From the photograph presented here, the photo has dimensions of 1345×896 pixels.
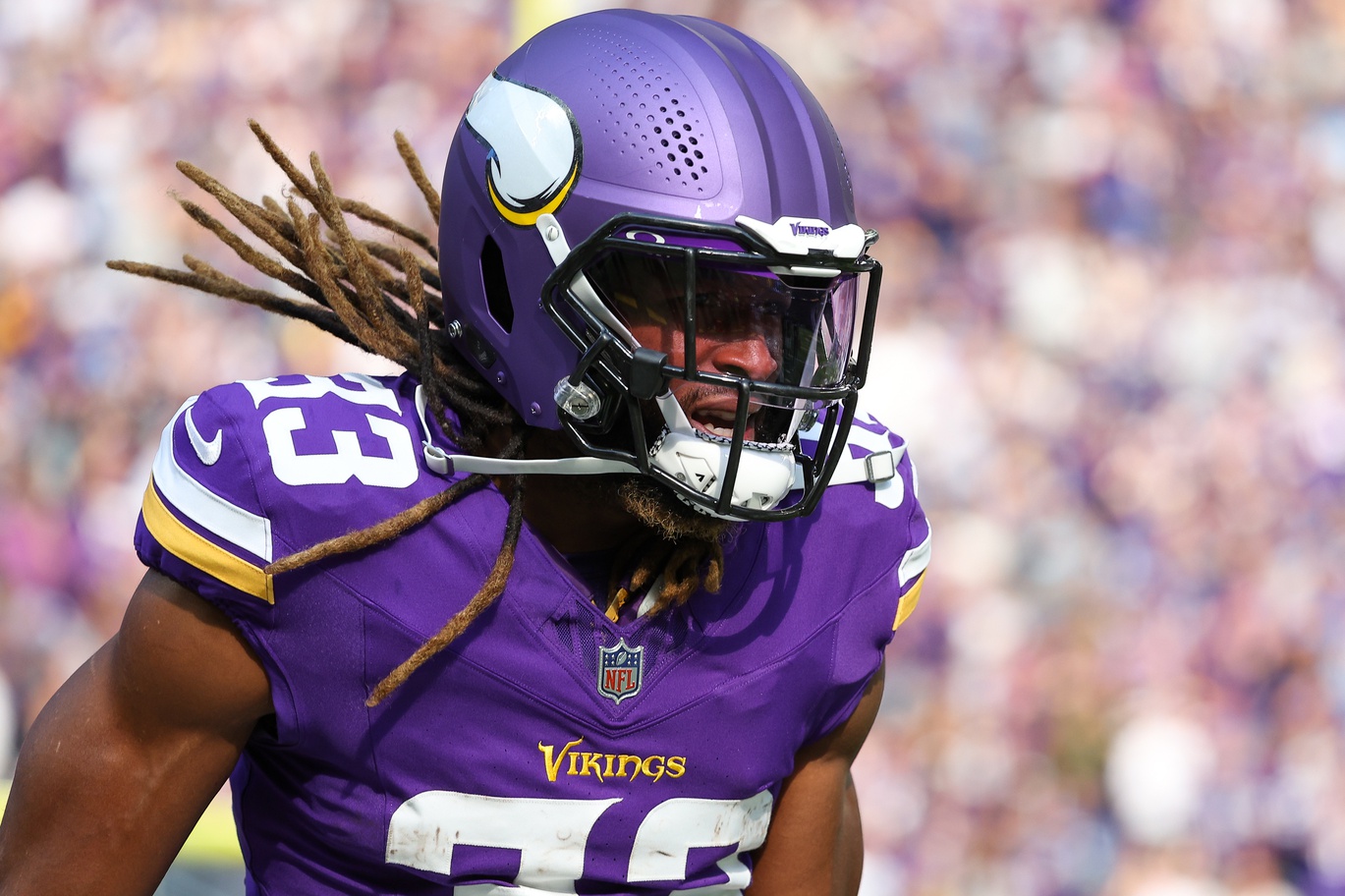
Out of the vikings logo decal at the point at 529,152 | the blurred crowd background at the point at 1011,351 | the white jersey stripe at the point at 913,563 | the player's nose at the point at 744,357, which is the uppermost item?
the vikings logo decal at the point at 529,152

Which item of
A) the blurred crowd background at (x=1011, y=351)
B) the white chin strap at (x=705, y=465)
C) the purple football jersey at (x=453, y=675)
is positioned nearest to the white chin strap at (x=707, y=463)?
the white chin strap at (x=705, y=465)

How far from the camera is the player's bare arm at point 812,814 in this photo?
5.01ft

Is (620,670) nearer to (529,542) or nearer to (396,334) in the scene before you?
(529,542)

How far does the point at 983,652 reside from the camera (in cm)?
310

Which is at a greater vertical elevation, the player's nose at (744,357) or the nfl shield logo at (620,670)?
the player's nose at (744,357)

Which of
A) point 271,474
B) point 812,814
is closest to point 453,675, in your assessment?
point 271,474

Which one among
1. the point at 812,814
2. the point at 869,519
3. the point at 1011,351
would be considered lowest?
the point at 1011,351

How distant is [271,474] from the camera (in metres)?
1.22

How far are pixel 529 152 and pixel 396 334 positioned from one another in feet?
0.87

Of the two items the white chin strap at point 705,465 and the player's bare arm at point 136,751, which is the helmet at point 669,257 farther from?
the player's bare arm at point 136,751

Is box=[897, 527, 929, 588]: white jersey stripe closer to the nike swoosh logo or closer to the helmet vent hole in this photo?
the helmet vent hole

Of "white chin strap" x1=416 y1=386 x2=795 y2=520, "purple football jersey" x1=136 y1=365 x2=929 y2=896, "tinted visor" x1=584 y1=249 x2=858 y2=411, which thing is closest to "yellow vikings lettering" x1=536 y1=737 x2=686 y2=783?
"purple football jersey" x1=136 y1=365 x2=929 y2=896

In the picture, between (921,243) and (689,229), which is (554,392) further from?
(921,243)

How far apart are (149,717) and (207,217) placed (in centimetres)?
52
